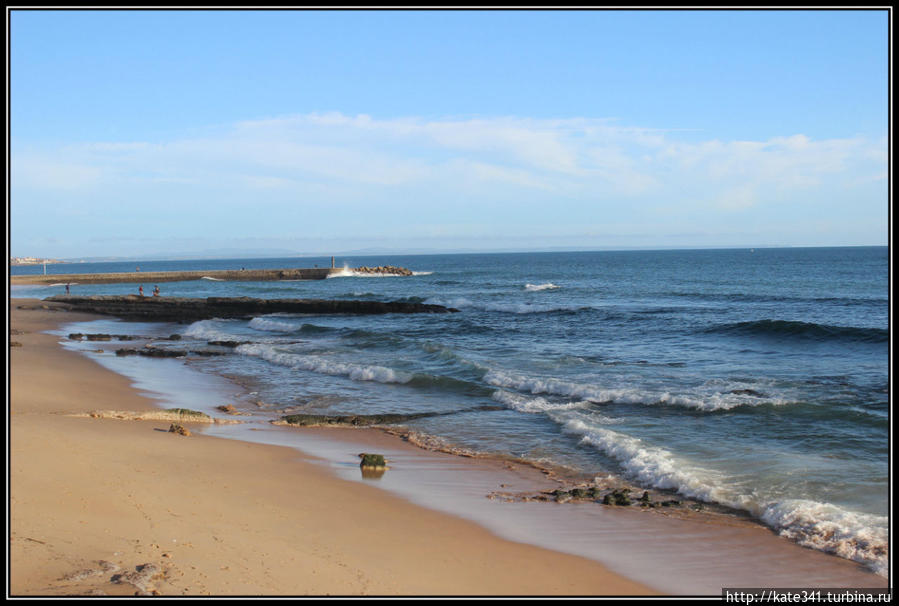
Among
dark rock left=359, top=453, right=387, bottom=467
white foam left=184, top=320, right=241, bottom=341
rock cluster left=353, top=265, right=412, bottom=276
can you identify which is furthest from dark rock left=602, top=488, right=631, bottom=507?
rock cluster left=353, top=265, right=412, bottom=276

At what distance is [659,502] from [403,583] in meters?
3.53

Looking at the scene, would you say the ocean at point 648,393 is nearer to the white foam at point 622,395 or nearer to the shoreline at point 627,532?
the white foam at point 622,395

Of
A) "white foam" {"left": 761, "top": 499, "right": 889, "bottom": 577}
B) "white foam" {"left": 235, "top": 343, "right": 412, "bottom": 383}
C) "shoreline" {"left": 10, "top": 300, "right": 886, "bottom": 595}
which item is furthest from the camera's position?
"white foam" {"left": 235, "top": 343, "right": 412, "bottom": 383}

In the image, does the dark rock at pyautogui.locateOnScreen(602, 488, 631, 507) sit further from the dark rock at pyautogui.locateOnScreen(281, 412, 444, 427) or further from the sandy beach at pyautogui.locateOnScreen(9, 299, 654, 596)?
the dark rock at pyautogui.locateOnScreen(281, 412, 444, 427)

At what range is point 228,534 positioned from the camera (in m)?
5.50

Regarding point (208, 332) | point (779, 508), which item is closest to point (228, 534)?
point (779, 508)

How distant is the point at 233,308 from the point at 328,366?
20.6 meters

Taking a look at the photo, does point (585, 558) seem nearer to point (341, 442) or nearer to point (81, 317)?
point (341, 442)

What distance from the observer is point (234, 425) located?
10.6m

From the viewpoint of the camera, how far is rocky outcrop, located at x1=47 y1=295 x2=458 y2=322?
34344 mm

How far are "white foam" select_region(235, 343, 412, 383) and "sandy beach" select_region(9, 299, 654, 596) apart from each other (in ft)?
22.0

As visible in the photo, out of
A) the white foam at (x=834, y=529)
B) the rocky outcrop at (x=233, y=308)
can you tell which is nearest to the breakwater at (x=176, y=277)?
the rocky outcrop at (x=233, y=308)

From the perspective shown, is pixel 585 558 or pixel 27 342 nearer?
pixel 585 558

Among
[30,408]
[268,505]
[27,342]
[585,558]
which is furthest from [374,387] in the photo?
[27,342]
